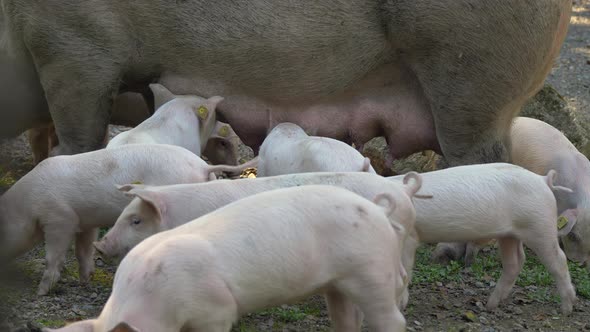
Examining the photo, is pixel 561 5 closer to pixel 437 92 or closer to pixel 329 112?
pixel 437 92

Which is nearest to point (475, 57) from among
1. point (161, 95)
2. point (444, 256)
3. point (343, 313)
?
point (444, 256)

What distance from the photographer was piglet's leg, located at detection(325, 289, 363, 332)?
3.54 metres

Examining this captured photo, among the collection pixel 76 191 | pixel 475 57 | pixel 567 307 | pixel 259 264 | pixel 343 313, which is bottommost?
pixel 567 307

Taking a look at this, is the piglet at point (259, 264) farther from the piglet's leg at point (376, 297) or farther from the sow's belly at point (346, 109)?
the sow's belly at point (346, 109)

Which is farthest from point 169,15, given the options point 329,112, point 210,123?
point 329,112

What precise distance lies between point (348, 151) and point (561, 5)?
1.40 m

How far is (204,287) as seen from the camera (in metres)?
2.95

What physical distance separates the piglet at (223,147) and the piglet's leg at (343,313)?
2.09 meters

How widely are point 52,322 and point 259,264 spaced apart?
1.20 m

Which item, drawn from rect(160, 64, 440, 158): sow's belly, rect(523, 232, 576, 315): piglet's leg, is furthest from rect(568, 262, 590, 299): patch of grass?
rect(160, 64, 440, 158): sow's belly

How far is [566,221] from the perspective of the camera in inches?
196

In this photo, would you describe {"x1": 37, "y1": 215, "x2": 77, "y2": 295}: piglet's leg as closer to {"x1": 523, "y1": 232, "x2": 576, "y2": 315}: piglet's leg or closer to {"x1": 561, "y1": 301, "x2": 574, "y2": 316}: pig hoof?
{"x1": 523, "y1": 232, "x2": 576, "y2": 315}: piglet's leg

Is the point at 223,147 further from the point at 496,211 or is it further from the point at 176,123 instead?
the point at 496,211

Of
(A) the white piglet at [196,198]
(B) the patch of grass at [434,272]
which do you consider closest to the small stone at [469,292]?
(B) the patch of grass at [434,272]
